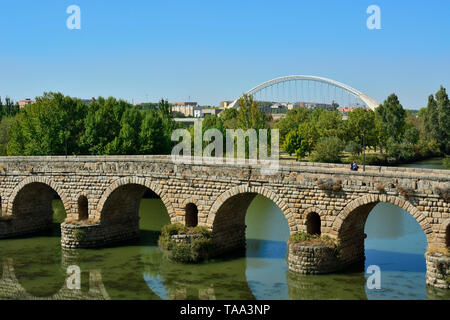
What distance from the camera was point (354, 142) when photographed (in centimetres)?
6425

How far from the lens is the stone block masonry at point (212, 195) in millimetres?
21266

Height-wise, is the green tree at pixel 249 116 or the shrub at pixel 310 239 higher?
the green tree at pixel 249 116

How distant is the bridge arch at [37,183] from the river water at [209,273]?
78.2 inches

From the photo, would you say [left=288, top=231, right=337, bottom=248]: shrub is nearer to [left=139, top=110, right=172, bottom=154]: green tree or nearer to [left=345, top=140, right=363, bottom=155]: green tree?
[left=139, top=110, right=172, bottom=154]: green tree

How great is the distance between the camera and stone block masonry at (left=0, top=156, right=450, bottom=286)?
69.8ft

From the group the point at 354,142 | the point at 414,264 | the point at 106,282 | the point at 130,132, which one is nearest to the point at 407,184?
the point at 414,264

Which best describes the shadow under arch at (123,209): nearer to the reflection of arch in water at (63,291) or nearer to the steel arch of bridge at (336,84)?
the reflection of arch in water at (63,291)

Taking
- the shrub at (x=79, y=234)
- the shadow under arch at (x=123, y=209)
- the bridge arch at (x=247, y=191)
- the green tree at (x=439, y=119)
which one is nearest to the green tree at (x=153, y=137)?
the shadow under arch at (x=123, y=209)

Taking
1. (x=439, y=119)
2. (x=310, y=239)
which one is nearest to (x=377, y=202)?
(x=310, y=239)

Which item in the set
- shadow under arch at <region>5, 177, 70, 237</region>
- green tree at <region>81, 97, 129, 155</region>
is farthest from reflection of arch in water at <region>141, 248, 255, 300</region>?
green tree at <region>81, 97, 129, 155</region>

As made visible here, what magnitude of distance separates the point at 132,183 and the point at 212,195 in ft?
15.6

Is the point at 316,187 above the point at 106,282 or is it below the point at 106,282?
above
